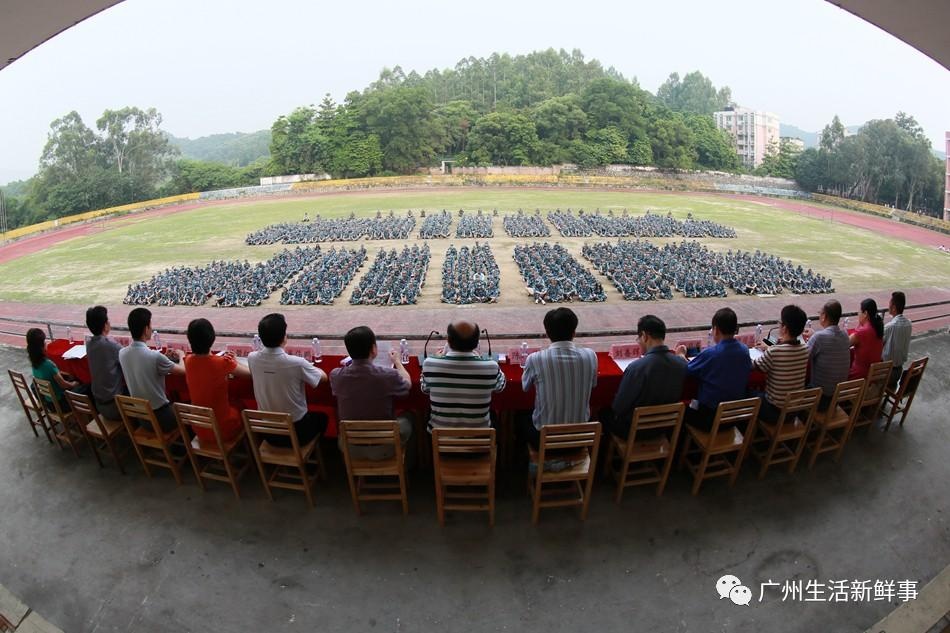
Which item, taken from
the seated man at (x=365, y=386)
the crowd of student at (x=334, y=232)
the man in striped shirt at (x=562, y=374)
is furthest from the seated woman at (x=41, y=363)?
the crowd of student at (x=334, y=232)

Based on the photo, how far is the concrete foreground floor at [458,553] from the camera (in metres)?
2.68

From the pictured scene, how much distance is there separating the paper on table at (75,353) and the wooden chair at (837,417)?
5953 mm

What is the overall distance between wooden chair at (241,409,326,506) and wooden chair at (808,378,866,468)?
3.57 metres

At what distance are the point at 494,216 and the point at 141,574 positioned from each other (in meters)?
22.9

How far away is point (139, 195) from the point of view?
45.0 m

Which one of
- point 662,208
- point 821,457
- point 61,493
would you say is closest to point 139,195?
point 662,208

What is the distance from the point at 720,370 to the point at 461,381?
1.73 m

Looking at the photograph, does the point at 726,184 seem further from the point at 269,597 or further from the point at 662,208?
the point at 269,597

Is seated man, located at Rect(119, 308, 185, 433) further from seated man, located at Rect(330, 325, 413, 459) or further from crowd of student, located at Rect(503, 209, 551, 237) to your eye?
crowd of student, located at Rect(503, 209, 551, 237)

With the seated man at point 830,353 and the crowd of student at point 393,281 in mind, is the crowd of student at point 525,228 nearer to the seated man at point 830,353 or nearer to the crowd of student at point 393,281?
the crowd of student at point 393,281

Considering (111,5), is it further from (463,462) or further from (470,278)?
(470,278)

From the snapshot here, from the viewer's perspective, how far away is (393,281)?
12688 millimetres

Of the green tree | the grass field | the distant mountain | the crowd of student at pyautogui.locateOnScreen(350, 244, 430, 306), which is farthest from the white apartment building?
the crowd of student at pyautogui.locateOnScreen(350, 244, 430, 306)

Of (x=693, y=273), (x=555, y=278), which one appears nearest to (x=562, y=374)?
(x=555, y=278)
